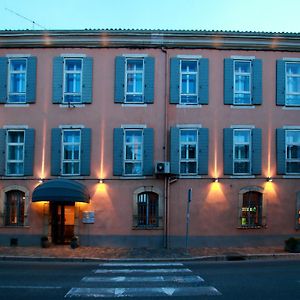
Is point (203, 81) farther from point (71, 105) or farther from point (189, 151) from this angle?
point (71, 105)

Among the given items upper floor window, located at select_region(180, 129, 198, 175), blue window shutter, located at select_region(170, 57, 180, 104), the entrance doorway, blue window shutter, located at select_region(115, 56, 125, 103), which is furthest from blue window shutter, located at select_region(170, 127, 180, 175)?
the entrance doorway

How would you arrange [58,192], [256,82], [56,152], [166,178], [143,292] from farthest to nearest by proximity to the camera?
[256,82]
[56,152]
[166,178]
[58,192]
[143,292]

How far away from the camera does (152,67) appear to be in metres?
20.0

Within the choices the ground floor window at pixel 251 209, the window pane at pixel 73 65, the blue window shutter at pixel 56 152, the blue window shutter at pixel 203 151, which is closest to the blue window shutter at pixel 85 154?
the blue window shutter at pixel 56 152

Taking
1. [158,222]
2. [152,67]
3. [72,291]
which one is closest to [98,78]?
[152,67]

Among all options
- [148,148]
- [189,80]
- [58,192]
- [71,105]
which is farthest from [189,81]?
[58,192]

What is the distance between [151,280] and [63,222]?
9667 millimetres

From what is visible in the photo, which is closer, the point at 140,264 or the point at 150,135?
the point at 140,264

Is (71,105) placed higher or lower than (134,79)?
lower

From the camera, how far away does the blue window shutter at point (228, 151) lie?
64.6ft

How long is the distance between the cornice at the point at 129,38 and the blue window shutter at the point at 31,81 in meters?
0.87

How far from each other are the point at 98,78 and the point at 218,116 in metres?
5.80

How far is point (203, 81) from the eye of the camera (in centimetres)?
2003

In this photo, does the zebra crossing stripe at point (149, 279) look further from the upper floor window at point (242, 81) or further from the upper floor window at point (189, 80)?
the upper floor window at point (242, 81)
